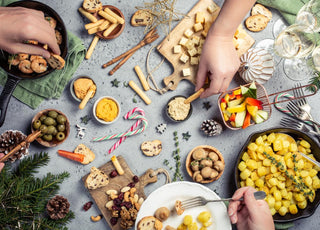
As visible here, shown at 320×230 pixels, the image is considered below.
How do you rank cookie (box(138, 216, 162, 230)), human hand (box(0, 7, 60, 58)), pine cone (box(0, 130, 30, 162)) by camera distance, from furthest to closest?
pine cone (box(0, 130, 30, 162)), cookie (box(138, 216, 162, 230)), human hand (box(0, 7, 60, 58))

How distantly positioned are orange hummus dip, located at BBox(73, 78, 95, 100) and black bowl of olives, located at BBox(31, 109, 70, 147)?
0.48 feet

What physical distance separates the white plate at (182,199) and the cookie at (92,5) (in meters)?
1.04

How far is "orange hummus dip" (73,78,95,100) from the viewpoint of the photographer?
1710 mm

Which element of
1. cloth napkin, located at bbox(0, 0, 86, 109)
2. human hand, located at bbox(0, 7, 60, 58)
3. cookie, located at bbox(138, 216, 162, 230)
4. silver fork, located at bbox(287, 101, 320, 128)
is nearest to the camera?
human hand, located at bbox(0, 7, 60, 58)

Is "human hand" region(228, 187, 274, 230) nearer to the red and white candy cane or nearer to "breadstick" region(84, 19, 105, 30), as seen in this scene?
the red and white candy cane

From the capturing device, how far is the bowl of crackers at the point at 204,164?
5.56 ft

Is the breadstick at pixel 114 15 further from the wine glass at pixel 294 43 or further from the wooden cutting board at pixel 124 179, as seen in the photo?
the wine glass at pixel 294 43

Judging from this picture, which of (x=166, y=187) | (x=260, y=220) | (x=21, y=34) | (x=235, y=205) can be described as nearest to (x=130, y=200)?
(x=166, y=187)

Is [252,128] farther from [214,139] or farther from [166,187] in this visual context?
[166,187]

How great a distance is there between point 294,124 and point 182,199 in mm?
829

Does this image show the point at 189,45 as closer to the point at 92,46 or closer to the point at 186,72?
the point at 186,72

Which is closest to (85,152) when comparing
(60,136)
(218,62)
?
(60,136)

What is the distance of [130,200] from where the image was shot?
1.71 metres

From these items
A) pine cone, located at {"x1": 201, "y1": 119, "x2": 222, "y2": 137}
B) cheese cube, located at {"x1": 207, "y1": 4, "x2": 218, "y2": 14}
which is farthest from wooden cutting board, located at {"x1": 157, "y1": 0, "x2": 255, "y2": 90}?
pine cone, located at {"x1": 201, "y1": 119, "x2": 222, "y2": 137}
